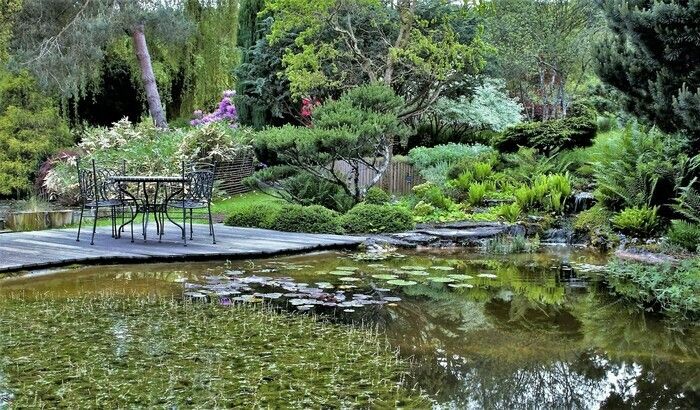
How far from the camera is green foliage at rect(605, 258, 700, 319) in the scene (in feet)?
19.1

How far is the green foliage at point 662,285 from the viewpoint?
19.1ft

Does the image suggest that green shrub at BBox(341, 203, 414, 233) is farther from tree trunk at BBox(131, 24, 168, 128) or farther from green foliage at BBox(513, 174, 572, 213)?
tree trunk at BBox(131, 24, 168, 128)

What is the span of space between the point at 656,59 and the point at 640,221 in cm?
331

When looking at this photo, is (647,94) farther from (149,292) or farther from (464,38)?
(464,38)

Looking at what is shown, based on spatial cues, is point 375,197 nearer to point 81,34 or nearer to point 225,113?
point 81,34

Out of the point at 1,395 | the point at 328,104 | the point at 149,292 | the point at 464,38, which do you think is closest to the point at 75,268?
the point at 149,292

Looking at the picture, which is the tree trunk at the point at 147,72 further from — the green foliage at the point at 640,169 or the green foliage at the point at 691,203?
the green foliage at the point at 691,203

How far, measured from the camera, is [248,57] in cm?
1728

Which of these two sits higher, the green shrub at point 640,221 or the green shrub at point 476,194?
the green shrub at point 476,194

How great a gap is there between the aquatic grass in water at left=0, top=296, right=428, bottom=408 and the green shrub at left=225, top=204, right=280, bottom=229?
5180 mm

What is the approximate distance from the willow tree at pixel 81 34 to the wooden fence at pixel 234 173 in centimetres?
283

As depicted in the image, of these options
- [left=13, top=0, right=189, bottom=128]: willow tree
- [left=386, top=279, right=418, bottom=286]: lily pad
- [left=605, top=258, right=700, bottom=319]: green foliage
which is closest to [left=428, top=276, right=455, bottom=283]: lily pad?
[left=386, top=279, right=418, bottom=286]: lily pad

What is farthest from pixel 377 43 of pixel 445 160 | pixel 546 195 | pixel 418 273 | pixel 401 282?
pixel 401 282

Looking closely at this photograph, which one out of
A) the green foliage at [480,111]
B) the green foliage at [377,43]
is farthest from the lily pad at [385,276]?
the green foliage at [480,111]
